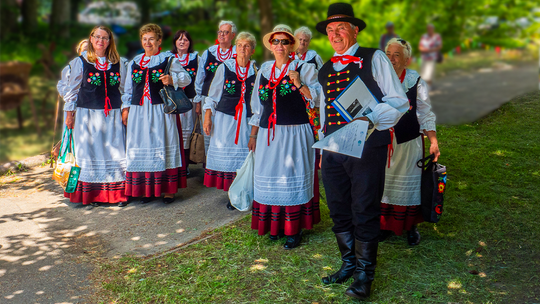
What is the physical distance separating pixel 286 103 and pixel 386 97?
1.24 m

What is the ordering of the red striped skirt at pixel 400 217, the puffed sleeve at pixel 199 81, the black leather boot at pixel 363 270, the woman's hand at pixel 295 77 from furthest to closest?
the puffed sleeve at pixel 199 81
the red striped skirt at pixel 400 217
the woman's hand at pixel 295 77
the black leather boot at pixel 363 270

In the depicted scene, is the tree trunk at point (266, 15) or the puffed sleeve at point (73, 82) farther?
the tree trunk at point (266, 15)

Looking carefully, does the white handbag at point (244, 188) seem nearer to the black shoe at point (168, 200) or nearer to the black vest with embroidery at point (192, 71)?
the black shoe at point (168, 200)

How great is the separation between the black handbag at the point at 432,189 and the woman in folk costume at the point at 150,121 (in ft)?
9.32

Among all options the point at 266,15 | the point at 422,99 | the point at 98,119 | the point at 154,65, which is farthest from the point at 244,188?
the point at 266,15

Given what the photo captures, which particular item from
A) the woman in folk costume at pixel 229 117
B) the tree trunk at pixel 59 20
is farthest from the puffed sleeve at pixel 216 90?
the tree trunk at pixel 59 20

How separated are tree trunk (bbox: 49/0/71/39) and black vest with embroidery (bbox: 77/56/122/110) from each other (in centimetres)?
1436

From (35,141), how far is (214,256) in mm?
8949

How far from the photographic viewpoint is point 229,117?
18.9 feet

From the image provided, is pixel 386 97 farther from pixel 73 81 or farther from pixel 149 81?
pixel 73 81

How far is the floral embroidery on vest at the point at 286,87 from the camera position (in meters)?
4.36

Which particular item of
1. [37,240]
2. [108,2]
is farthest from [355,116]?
[108,2]

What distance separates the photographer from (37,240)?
5.03 meters

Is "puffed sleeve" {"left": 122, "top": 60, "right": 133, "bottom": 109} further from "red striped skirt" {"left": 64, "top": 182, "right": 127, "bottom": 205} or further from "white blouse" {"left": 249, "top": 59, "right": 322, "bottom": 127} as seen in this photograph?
"white blouse" {"left": 249, "top": 59, "right": 322, "bottom": 127}
